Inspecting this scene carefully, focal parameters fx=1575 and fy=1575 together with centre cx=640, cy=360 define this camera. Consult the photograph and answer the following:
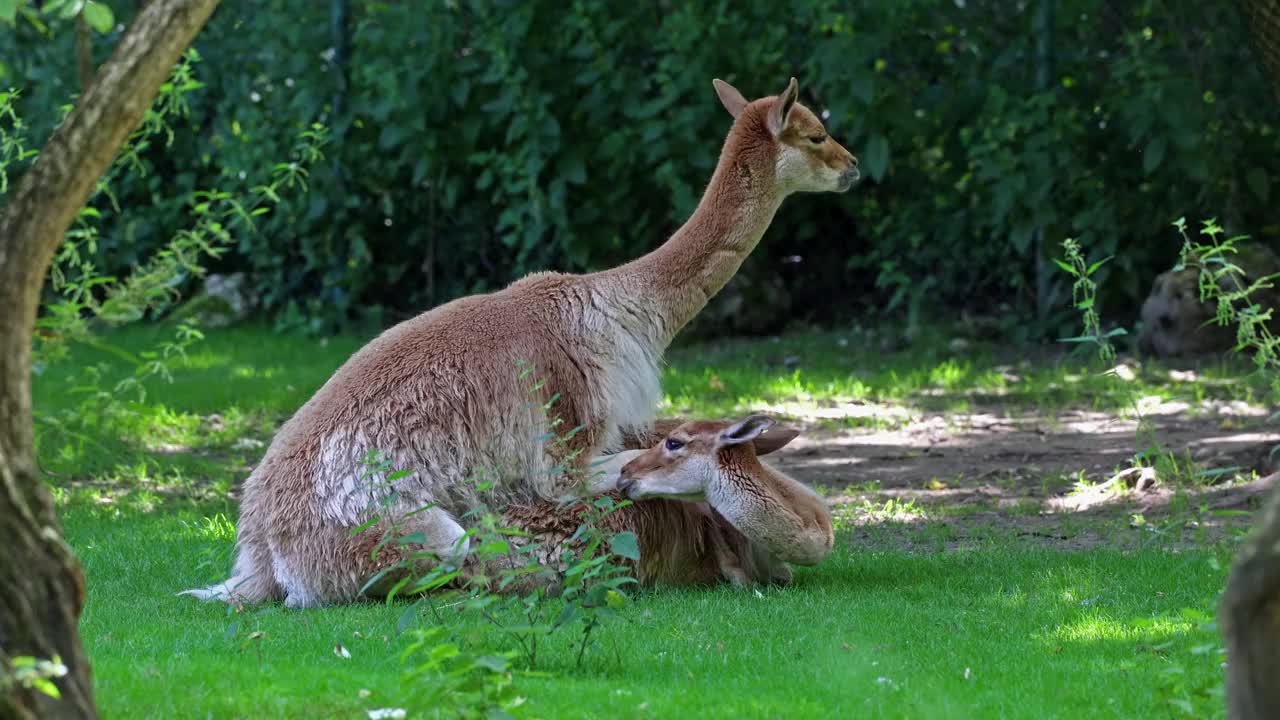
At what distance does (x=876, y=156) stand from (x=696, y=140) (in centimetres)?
152

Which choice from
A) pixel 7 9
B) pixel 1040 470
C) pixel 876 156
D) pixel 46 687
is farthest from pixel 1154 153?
pixel 46 687

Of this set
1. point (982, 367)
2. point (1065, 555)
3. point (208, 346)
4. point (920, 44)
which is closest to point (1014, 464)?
point (1065, 555)

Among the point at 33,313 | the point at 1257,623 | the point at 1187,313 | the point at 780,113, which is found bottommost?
the point at 1187,313

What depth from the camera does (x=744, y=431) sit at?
20.7 ft

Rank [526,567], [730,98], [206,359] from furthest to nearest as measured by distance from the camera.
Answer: [206,359], [730,98], [526,567]

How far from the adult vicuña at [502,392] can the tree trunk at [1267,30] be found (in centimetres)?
191

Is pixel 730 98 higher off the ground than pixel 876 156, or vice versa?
pixel 730 98

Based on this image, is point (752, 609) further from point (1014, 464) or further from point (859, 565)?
point (1014, 464)

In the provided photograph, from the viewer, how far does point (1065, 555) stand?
22.5ft

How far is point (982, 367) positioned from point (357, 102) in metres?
5.99

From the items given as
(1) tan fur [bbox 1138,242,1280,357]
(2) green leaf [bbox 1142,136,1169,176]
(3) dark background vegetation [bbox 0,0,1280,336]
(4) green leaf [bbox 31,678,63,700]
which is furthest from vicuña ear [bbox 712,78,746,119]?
(1) tan fur [bbox 1138,242,1280,357]

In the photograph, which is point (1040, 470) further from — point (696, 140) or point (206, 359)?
point (206, 359)

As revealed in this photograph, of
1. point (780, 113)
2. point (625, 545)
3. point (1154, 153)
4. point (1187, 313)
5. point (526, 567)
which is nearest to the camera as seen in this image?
point (625, 545)

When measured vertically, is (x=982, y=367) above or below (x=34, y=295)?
below
